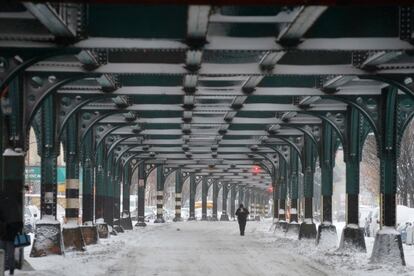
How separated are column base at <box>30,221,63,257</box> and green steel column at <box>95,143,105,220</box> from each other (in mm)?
12647

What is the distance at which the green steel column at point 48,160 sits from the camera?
24.4 metres

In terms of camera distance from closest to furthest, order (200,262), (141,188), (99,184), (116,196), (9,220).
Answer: (9,220), (200,262), (99,184), (116,196), (141,188)

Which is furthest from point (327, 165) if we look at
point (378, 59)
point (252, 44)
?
point (252, 44)

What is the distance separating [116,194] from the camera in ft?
156

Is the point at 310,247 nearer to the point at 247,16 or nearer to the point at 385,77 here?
the point at 385,77

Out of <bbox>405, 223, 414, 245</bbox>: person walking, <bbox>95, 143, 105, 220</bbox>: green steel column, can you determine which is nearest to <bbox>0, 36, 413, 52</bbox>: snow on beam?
<bbox>95, 143, 105, 220</bbox>: green steel column

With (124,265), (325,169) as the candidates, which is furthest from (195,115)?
(124,265)

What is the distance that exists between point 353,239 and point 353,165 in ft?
7.83

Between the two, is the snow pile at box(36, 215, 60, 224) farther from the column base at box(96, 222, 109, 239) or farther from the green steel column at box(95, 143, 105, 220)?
the column base at box(96, 222, 109, 239)

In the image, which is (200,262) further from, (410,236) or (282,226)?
(282,226)

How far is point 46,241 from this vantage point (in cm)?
2386

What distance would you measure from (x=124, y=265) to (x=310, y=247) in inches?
424

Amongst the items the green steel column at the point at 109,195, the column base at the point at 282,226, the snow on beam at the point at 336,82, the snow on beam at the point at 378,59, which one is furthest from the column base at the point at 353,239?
the column base at the point at 282,226

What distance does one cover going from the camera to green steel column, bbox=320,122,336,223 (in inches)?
1287
